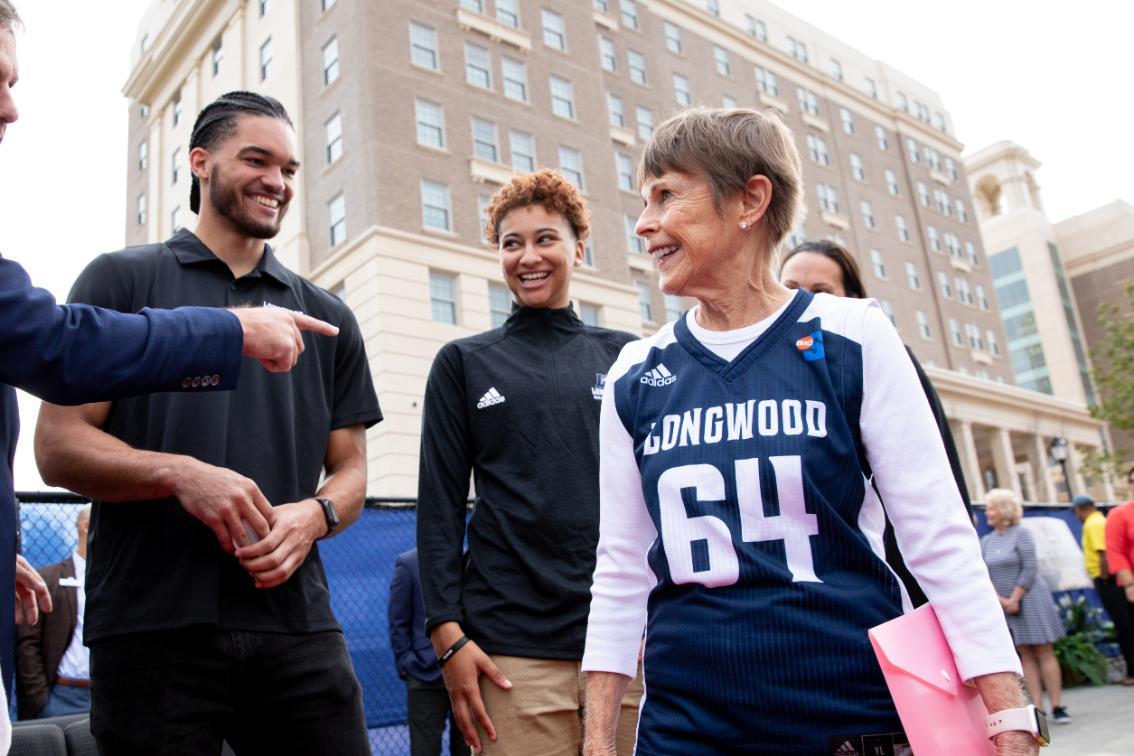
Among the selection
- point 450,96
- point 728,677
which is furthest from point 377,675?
point 450,96

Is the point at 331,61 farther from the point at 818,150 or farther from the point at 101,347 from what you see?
the point at 101,347

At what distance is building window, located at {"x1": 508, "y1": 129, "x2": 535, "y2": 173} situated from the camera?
30172 millimetres

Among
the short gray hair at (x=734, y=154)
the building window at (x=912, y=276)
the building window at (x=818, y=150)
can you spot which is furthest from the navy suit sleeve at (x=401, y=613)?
the building window at (x=912, y=276)

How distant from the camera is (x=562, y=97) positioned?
1276 inches

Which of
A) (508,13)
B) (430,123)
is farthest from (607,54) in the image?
(430,123)

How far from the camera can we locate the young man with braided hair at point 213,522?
8.35 ft

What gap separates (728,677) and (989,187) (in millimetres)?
89551

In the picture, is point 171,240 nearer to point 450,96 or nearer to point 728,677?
point 728,677

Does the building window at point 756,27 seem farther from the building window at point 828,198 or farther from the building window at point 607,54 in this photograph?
the building window at point 607,54

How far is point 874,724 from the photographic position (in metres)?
1.87

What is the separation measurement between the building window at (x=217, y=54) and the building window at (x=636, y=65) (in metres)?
15.4

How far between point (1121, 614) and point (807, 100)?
128 ft

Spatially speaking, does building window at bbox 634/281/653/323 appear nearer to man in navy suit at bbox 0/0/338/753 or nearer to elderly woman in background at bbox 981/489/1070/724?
A: elderly woman in background at bbox 981/489/1070/724

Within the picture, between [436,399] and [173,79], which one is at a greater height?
[173,79]
